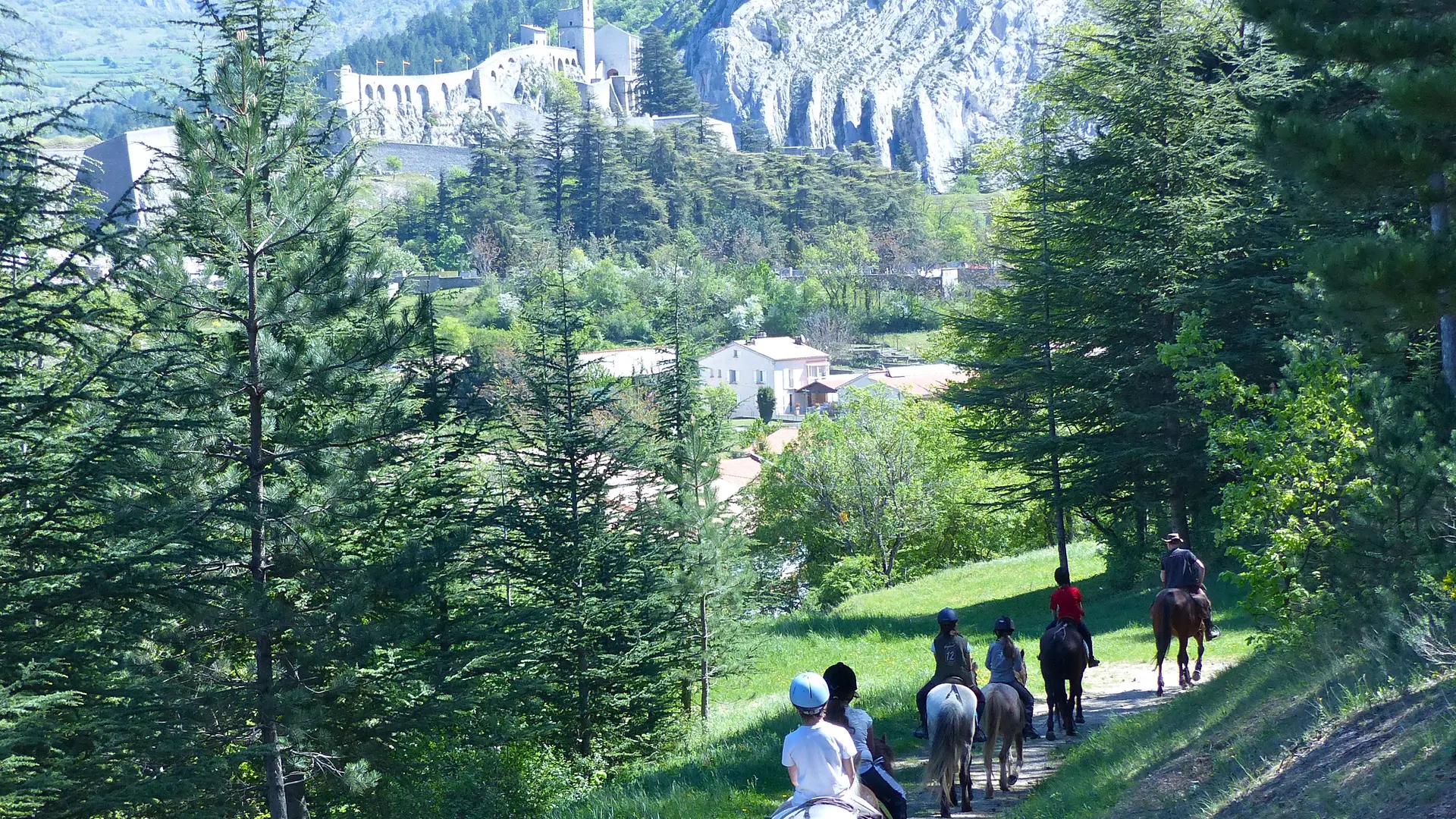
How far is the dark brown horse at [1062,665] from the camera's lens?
1070cm

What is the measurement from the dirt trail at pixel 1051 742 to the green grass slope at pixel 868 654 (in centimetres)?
68

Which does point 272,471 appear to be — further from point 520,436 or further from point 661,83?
point 661,83

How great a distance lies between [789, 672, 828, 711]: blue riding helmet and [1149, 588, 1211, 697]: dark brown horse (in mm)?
7697

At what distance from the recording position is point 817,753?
17.9 feet

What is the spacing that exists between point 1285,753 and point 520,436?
1322 centimetres

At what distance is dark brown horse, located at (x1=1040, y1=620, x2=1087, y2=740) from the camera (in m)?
10.7

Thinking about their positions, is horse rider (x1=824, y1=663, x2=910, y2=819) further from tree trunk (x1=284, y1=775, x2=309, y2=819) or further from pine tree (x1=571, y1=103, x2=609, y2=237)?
pine tree (x1=571, y1=103, x2=609, y2=237)

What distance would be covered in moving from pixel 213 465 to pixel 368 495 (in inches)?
64.8

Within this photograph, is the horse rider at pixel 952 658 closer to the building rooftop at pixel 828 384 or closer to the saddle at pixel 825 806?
the saddle at pixel 825 806

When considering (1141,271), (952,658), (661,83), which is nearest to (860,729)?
(952,658)

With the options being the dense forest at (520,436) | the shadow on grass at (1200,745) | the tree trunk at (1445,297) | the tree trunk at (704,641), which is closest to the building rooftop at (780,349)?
the dense forest at (520,436)

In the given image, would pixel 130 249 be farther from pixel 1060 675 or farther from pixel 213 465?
pixel 1060 675

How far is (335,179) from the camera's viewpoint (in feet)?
42.1

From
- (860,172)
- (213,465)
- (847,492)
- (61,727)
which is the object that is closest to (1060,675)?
(213,465)
